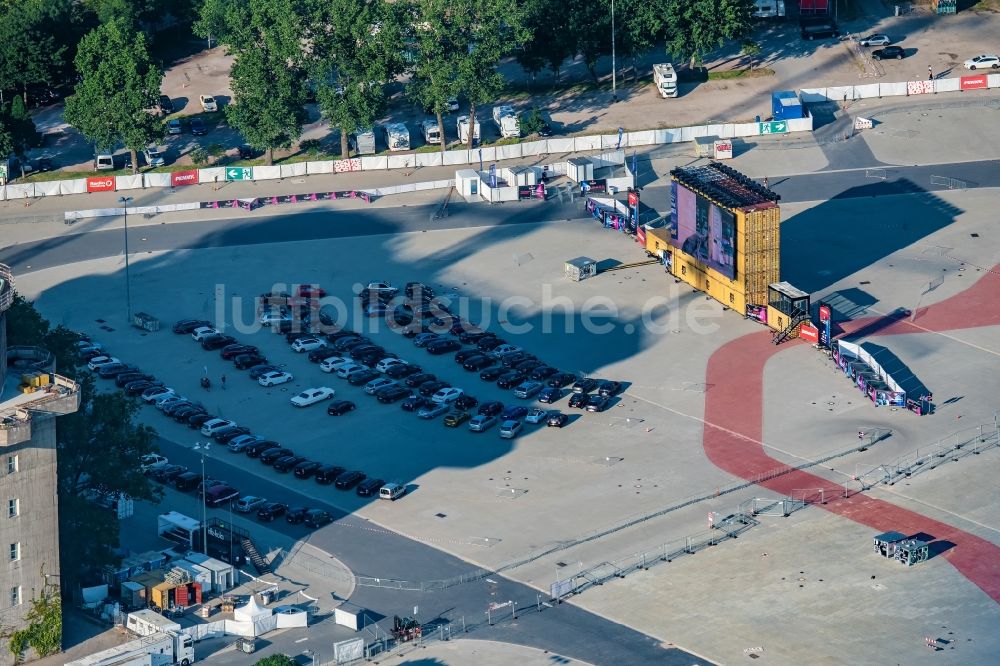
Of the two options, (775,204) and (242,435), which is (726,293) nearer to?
(775,204)

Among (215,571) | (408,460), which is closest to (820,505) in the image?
(408,460)

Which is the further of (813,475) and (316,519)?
(813,475)

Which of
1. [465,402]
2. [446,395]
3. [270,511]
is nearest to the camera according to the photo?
[270,511]

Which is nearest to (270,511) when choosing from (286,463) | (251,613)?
(286,463)

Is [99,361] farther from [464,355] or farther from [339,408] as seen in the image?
[464,355]

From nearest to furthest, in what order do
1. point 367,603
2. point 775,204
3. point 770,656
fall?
1. point 770,656
2. point 367,603
3. point 775,204

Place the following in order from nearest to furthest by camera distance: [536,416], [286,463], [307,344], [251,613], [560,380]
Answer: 1. [251,613]
2. [286,463]
3. [536,416]
4. [560,380]
5. [307,344]
